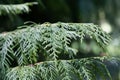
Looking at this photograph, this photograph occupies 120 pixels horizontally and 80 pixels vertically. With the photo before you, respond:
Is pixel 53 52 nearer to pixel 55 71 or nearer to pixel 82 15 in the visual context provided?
pixel 55 71

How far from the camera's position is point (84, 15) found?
2740 millimetres

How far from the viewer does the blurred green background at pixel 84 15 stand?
2.49 metres

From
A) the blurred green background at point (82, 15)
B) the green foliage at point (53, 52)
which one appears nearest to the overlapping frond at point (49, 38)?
the green foliage at point (53, 52)

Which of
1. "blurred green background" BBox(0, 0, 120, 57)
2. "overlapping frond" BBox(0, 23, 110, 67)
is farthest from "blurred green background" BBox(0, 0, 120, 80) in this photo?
"overlapping frond" BBox(0, 23, 110, 67)

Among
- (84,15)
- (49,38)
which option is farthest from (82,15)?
(49,38)

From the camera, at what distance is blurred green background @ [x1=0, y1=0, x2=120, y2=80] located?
2488mm

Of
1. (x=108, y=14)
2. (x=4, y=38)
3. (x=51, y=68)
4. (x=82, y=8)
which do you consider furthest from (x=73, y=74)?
(x=108, y=14)

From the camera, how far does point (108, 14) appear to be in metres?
2.96

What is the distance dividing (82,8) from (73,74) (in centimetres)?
196

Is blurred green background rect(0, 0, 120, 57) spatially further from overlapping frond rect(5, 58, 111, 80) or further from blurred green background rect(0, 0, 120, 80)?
overlapping frond rect(5, 58, 111, 80)

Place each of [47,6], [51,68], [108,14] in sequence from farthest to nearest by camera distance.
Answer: [108,14] < [47,6] < [51,68]

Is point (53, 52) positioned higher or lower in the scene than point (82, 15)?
higher

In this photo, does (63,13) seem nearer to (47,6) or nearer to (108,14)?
(47,6)

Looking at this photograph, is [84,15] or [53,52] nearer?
[53,52]
